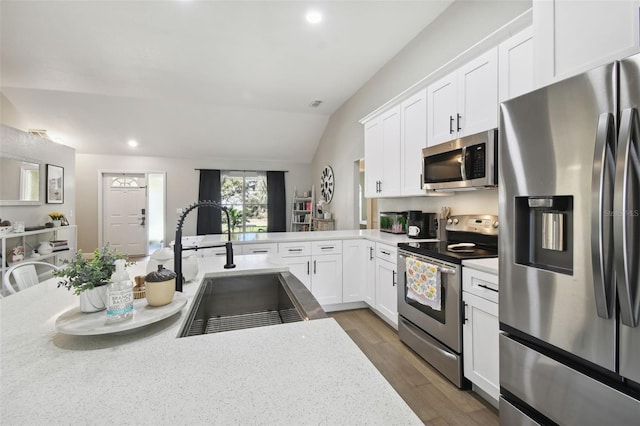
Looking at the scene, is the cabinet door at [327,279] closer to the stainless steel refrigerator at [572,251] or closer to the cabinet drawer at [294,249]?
the cabinet drawer at [294,249]

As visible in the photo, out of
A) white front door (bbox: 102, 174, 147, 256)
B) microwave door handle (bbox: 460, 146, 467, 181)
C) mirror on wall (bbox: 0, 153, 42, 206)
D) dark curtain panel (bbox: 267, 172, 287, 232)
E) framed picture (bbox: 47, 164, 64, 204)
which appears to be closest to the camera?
microwave door handle (bbox: 460, 146, 467, 181)

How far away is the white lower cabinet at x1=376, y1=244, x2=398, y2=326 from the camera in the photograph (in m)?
2.71

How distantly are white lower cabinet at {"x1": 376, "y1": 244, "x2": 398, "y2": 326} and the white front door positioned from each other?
6086 millimetres

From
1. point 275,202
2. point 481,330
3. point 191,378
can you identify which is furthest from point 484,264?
point 275,202

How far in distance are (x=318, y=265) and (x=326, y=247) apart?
0.22 m

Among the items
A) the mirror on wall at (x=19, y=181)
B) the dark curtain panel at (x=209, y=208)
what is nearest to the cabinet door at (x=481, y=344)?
the mirror on wall at (x=19, y=181)

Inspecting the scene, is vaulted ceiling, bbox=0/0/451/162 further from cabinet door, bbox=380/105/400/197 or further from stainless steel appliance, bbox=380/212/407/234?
stainless steel appliance, bbox=380/212/407/234

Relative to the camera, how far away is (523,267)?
127cm

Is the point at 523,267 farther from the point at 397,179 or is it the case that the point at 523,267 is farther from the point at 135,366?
the point at 397,179

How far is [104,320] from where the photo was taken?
2.73 ft

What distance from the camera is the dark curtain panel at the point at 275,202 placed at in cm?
770

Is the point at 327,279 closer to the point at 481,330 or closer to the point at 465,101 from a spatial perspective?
the point at 481,330

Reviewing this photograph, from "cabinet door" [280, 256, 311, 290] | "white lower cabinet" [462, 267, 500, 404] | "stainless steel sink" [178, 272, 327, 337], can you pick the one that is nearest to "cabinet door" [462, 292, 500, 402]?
"white lower cabinet" [462, 267, 500, 404]

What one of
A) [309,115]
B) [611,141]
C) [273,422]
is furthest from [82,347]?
[309,115]
